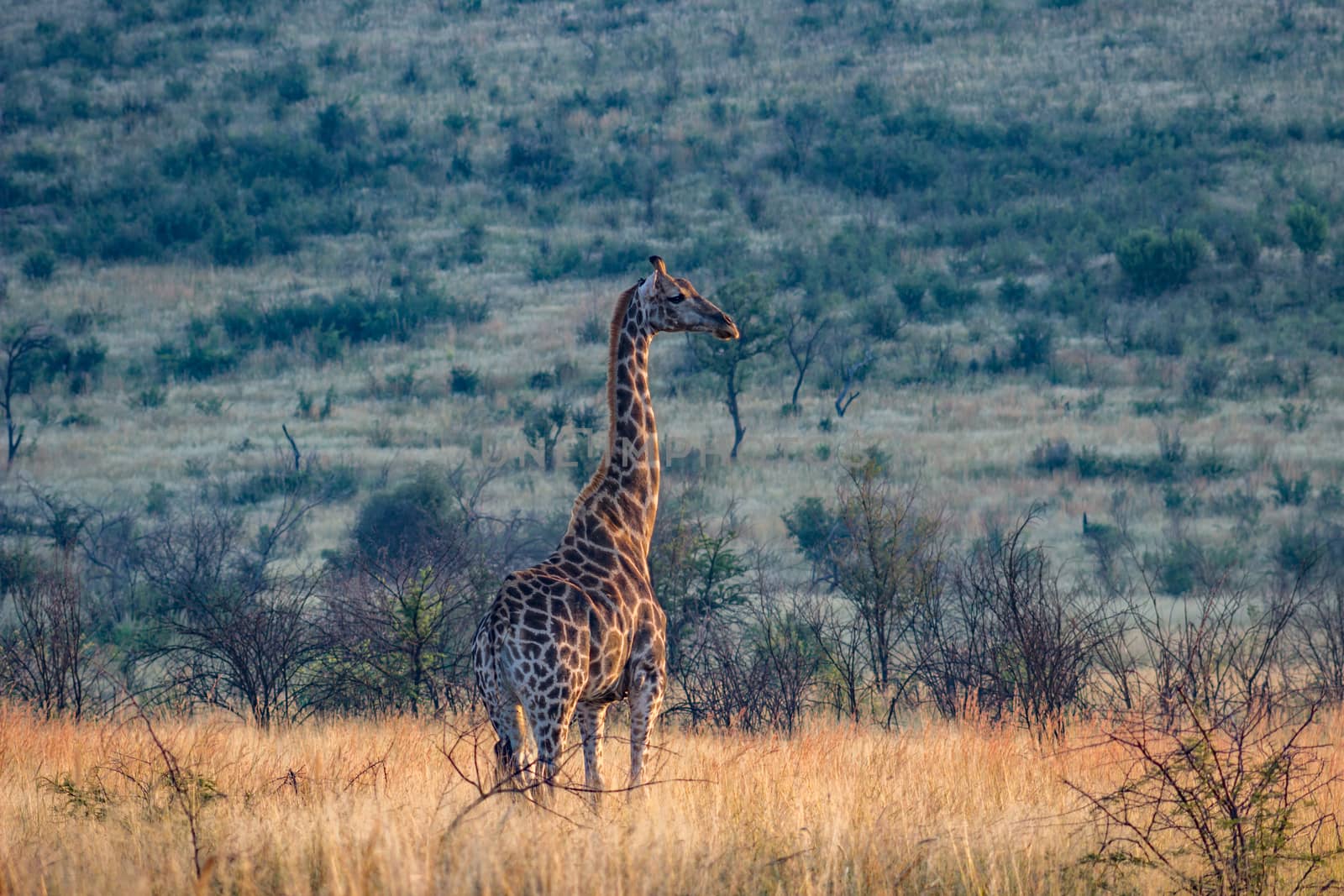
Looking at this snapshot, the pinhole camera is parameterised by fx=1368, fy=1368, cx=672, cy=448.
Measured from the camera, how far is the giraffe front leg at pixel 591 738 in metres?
6.88

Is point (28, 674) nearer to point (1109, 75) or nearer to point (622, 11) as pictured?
point (1109, 75)

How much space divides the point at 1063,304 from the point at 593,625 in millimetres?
38554

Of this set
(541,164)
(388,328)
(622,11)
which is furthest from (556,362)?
(622,11)

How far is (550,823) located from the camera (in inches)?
234

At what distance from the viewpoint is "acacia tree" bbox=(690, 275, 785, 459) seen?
33.8m

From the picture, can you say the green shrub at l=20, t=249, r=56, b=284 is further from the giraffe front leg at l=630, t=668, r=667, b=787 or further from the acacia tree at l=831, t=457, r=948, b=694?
the giraffe front leg at l=630, t=668, r=667, b=787

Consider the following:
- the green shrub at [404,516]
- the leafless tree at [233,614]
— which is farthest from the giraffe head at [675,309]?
the green shrub at [404,516]

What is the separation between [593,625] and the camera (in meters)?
6.79

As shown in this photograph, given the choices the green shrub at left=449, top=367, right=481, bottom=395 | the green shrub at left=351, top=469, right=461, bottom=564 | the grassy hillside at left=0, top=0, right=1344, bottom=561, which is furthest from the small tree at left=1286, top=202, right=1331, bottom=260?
the green shrub at left=351, top=469, right=461, bottom=564

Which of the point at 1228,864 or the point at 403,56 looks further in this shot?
the point at 403,56

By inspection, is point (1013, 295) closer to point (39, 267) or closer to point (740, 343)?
point (740, 343)

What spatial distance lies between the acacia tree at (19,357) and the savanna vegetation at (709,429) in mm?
240

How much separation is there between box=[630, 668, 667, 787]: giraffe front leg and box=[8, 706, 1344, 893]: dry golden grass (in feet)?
0.50

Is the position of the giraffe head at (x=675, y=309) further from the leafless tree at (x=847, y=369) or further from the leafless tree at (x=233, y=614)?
the leafless tree at (x=847, y=369)
